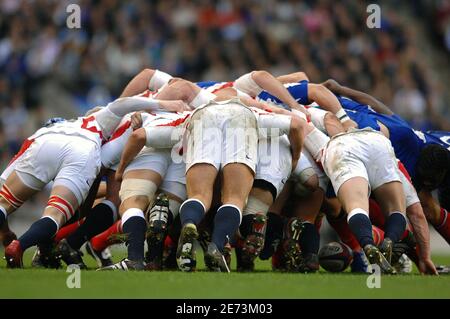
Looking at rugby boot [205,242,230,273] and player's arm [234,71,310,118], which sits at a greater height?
player's arm [234,71,310,118]

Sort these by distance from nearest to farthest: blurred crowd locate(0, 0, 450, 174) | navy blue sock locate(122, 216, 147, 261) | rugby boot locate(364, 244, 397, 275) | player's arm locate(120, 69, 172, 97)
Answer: rugby boot locate(364, 244, 397, 275) < navy blue sock locate(122, 216, 147, 261) < player's arm locate(120, 69, 172, 97) < blurred crowd locate(0, 0, 450, 174)

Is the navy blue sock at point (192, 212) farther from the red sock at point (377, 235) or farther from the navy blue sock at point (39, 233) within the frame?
the red sock at point (377, 235)

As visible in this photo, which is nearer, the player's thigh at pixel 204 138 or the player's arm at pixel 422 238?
the player's thigh at pixel 204 138

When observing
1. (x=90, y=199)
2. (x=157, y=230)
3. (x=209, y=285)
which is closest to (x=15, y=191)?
(x=90, y=199)

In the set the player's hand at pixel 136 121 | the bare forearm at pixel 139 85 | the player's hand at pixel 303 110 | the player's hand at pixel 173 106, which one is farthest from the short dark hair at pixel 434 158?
the bare forearm at pixel 139 85

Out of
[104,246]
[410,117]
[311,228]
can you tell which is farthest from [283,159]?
[410,117]

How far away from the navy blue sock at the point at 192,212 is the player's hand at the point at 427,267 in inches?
78.7

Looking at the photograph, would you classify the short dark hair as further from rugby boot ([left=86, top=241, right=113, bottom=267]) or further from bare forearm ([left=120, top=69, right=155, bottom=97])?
rugby boot ([left=86, top=241, right=113, bottom=267])

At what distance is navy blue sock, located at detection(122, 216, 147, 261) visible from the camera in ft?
23.5

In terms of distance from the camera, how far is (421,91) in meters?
15.9

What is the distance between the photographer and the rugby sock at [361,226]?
6883mm

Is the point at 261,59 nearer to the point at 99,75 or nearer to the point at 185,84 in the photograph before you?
the point at 99,75

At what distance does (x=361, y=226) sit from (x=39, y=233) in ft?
8.11

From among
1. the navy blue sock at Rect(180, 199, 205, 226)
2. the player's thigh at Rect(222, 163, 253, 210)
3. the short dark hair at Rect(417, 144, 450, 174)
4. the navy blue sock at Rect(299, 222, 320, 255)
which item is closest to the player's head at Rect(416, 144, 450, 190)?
the short dark hair at Rect(417, 144, 450, 174)
